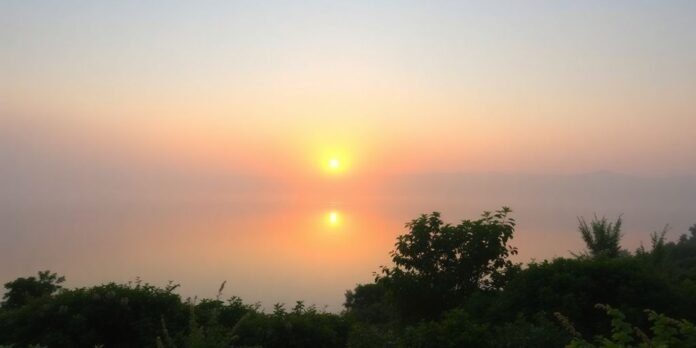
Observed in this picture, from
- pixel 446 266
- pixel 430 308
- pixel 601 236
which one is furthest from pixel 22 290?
pixel 601 236

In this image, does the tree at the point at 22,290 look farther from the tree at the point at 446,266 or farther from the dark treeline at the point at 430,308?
the tree at the point at 446,266

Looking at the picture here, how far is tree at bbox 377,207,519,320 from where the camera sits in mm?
14000

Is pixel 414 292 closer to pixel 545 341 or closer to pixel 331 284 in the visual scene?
pixel 545 341

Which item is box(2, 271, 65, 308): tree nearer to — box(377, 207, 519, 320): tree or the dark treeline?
the dark treeline

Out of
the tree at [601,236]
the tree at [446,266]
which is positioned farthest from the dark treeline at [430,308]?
the tree at [601,236]

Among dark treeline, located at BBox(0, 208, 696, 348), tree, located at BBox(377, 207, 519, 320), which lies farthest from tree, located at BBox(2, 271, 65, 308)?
tree, located at BBox(377, 207, 519, 320)

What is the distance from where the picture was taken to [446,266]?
14.2 meters

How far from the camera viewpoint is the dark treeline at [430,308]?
8658 mm

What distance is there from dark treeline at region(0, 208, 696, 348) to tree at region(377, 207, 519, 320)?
0.09 ft

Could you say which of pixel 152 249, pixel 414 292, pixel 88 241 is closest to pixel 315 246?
pixel 152 249

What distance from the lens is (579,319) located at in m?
10.5

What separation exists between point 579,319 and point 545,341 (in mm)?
3137

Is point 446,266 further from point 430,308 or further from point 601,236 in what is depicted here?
point 601,236

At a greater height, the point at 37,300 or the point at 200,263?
the point at 200,263
